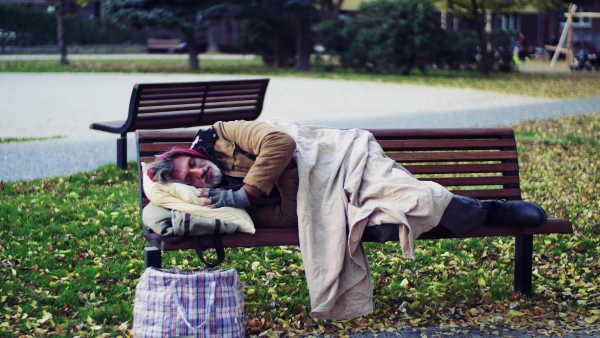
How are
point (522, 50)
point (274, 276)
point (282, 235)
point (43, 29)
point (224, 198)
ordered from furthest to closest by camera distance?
point (43, 29) < point (522, 50) < point (274, 276) < point (282, 235) < point (224, 198)

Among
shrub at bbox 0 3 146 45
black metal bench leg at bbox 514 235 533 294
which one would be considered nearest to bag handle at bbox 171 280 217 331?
black metal bench leg at bbox 514 235 533 294

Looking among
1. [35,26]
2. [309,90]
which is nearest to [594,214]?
[309,90]

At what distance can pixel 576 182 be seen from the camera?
7922 mm

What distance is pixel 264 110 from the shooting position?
14.6 metres

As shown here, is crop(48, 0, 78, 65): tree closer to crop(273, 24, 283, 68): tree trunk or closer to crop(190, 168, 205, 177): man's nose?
crop(273, 24, 283, 68): tree trunk

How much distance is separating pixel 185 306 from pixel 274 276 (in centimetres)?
153

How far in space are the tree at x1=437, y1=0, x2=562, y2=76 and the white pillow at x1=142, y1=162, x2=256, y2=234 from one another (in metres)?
22.9

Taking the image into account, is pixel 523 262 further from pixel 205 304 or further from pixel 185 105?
pixel 185 105

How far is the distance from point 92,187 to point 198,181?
11.5ft

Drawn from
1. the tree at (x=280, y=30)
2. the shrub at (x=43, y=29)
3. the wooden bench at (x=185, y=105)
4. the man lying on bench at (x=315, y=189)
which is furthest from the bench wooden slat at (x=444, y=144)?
the shrub at (x=43, y=29)

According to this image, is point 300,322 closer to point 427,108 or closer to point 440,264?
point 440,264

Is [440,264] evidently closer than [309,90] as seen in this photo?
Yes

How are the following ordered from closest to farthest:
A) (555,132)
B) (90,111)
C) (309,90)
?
(555,132), (90,111), (309,90)

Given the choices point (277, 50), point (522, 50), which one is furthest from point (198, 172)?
point (522, 50)
